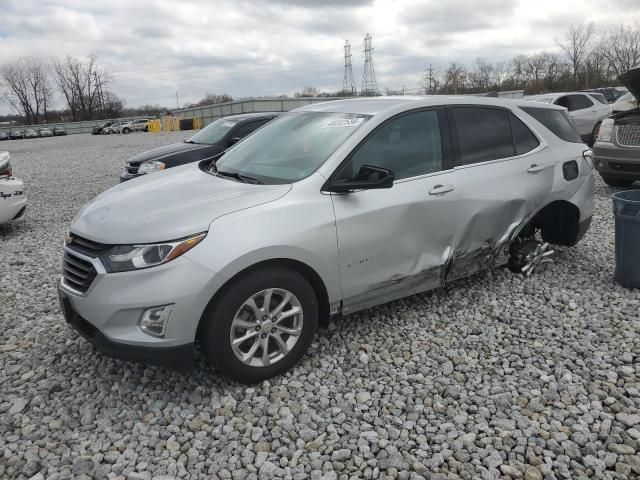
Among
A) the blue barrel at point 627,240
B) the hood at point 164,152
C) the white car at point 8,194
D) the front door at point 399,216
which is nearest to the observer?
the front door at point 399,216

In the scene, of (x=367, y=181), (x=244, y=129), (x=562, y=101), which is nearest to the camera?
(x=367, y=181)

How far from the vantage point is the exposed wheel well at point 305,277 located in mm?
2945

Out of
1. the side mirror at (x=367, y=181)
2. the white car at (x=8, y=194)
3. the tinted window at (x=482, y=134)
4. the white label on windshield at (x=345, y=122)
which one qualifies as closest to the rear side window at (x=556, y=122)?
the tinted window at (x=482, y=134)

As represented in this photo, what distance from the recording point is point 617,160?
26.2 feet

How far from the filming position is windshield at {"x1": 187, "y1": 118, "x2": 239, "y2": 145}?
9203 mm

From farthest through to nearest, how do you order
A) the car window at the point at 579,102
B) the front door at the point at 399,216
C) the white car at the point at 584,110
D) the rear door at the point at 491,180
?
the car window at the point at 579,102 < the white car at the point at 584,110 < the rear door at the point at 491,180 < the front door at the point at 399,216

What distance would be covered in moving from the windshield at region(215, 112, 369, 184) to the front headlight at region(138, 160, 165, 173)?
14.2 feet

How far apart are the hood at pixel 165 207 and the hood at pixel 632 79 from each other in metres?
6.24

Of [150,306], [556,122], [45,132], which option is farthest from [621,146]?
[45,132]

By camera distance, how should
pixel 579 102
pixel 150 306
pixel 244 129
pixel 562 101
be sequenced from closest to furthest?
pixel 150 306, pixel 244 129, pixel 562 101, pixel 579 102

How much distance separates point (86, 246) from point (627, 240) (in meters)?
4.35

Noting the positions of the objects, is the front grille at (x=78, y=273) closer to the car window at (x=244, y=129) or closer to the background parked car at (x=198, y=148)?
the background parked car at (x=198, y=148)

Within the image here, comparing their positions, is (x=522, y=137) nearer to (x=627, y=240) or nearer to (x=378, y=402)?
(x=627, y=240)

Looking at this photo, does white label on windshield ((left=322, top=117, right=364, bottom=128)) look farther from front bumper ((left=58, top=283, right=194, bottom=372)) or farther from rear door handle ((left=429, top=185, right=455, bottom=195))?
front bumper ((left=58, top=283, right=194, bottom=372))
